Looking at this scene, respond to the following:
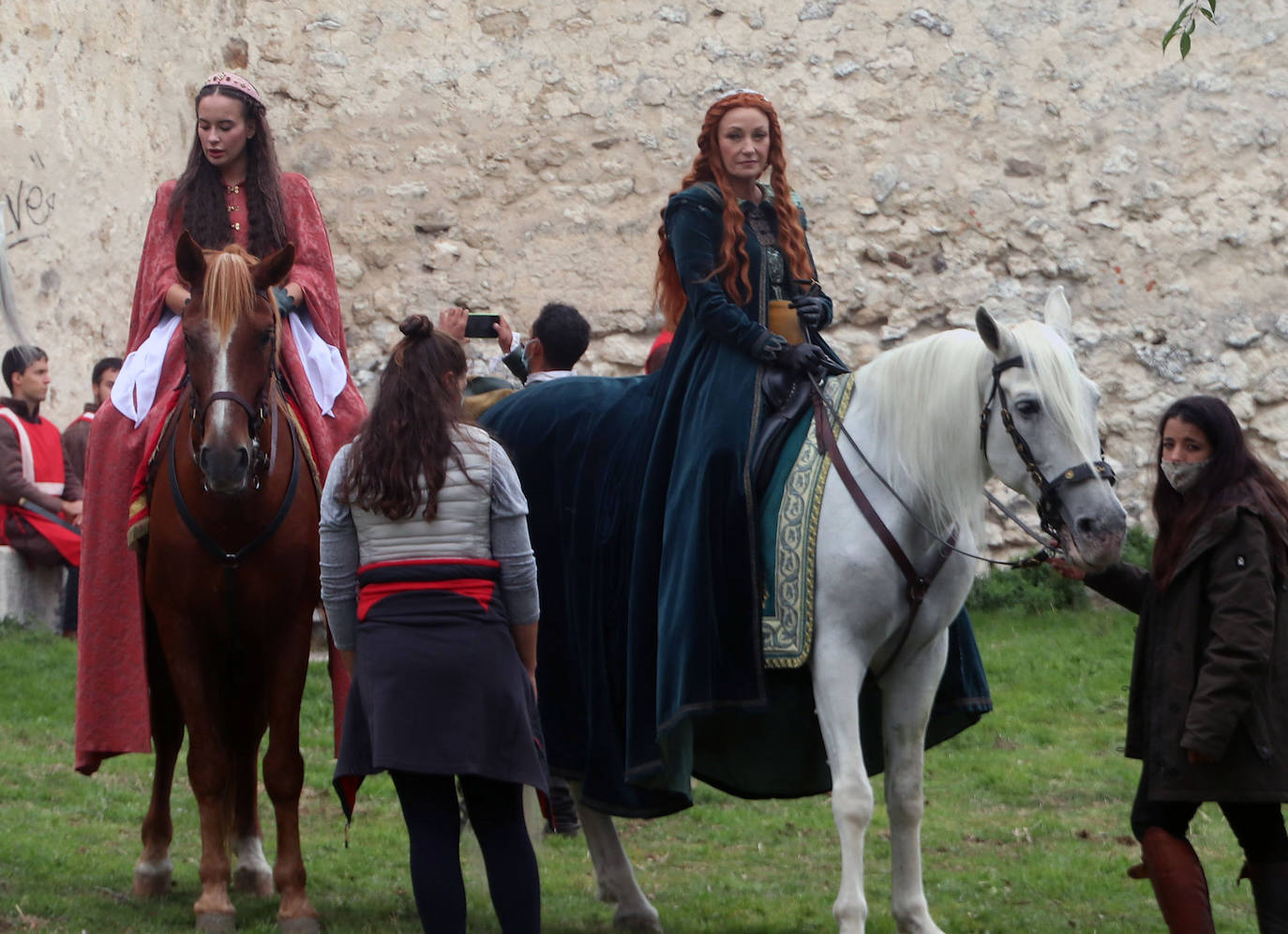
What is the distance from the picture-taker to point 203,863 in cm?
504

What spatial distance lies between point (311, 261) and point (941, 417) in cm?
236

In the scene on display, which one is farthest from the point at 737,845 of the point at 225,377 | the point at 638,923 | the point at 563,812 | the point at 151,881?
the point at 225,377

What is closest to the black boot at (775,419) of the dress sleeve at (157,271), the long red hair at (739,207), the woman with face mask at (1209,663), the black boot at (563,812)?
the long red hair at (739,207)

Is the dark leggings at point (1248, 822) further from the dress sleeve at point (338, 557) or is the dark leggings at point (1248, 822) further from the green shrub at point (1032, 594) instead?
the green shrub at point (1032, 594)

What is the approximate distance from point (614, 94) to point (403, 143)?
1.57 m

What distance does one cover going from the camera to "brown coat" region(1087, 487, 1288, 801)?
4.15 metres

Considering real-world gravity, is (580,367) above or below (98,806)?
above

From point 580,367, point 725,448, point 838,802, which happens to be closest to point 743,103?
point 725,448

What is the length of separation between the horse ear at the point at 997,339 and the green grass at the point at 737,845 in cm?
196

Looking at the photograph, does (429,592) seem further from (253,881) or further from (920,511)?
(253,881)

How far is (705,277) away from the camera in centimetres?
523

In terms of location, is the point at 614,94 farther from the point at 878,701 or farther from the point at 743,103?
the point at 878,701

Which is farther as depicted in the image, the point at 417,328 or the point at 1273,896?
the point at 1273,896

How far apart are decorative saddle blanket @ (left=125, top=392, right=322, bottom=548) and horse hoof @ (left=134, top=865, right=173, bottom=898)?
116 cm
